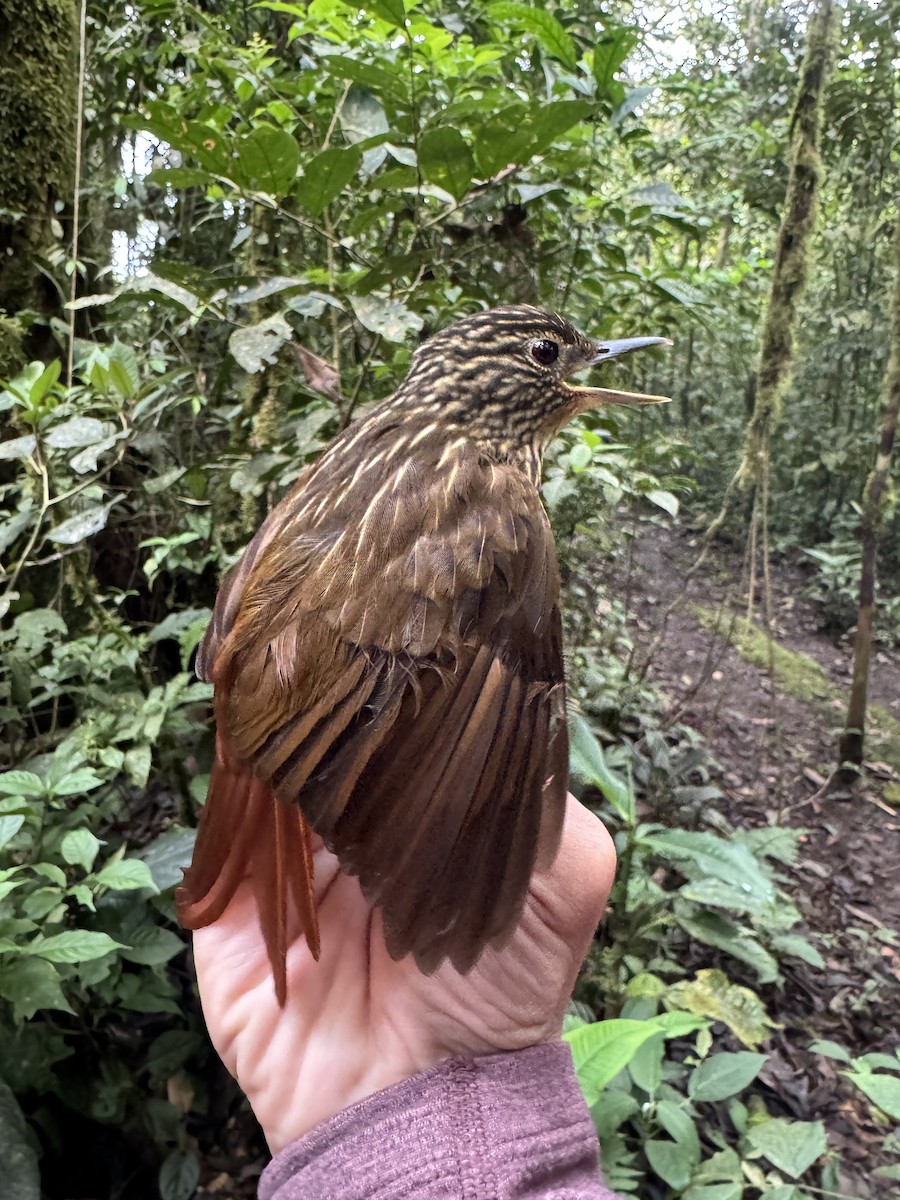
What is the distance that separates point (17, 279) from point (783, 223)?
111 inches

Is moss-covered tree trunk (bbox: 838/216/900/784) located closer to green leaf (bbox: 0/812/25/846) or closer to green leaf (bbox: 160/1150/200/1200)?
green leaf (bbox: 160/1150/200/1200)

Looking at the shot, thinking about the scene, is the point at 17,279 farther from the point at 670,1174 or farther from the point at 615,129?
the point at 670,1174

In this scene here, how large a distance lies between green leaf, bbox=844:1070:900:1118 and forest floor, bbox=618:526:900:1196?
0.73 metres

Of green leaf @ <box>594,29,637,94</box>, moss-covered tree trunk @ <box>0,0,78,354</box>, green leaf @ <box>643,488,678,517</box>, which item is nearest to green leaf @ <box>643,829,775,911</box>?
green leaf @ <box>643,488,678,517</box>

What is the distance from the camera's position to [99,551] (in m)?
2.67

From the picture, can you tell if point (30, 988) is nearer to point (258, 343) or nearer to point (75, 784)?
point (75, 784)

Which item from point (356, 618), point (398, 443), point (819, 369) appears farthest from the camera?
point (819, 369)

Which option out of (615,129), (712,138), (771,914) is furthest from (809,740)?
(615,129)

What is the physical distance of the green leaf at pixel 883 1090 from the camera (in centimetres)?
144

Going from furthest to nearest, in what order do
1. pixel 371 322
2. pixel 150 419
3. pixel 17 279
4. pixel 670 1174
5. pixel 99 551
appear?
pixel 99 551
pixel 17 279
pixel 150 419
pixel 670 1174
pixel 371 322

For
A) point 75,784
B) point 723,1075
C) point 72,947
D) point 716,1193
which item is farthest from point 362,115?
point 716,1193

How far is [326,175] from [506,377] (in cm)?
44

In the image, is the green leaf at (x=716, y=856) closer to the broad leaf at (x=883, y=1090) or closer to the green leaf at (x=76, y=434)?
the broad leaf at (x=883, y=1090)

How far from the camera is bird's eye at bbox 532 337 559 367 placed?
138cm
